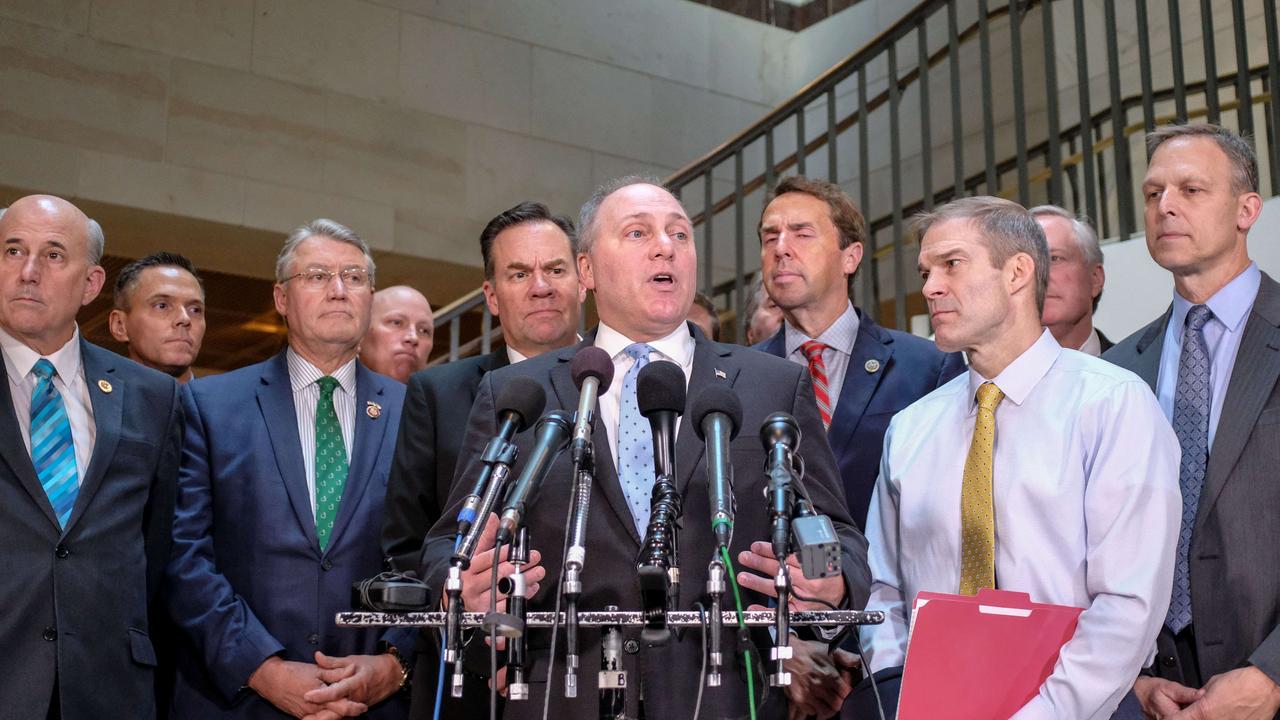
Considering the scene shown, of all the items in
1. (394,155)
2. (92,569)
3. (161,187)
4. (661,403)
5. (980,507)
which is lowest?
(92,569)

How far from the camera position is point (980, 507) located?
252cm

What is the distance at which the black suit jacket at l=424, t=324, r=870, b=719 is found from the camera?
2131 millimetres

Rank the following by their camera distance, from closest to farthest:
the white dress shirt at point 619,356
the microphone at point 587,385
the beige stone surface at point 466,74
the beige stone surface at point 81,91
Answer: the microphone at point 587,385 < the white dress shirt at point 619,356 < the beige stone surface at point 81,91 < the beige stone surface at point 466,74

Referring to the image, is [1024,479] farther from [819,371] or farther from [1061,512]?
[819,371]

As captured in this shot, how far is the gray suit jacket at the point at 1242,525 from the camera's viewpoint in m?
2.52

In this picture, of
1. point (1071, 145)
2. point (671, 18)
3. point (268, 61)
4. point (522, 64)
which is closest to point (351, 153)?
point (268, 61)

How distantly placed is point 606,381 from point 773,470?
340 mm

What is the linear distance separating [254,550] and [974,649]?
176 centimetres

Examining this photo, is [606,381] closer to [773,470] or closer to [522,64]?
[773,470]

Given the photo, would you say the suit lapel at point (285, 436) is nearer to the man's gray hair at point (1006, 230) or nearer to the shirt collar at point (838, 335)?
the shirt collar at point (838, 335)

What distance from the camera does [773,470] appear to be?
1.76m

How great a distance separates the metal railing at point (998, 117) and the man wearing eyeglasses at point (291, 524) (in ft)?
8.96

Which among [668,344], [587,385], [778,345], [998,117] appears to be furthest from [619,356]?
[998,117]

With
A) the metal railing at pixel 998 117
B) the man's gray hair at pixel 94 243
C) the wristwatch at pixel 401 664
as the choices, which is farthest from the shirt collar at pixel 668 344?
the metal railing at pixel 998 117
